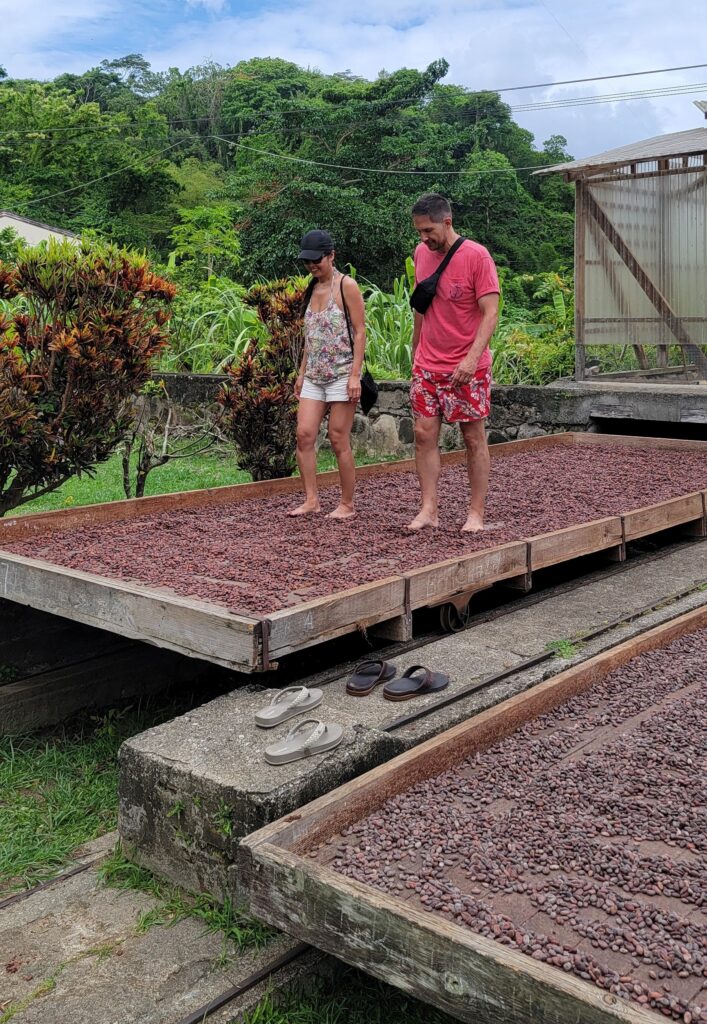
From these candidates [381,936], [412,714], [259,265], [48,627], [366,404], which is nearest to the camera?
[381,936]

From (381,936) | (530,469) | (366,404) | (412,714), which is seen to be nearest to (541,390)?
(530,469)

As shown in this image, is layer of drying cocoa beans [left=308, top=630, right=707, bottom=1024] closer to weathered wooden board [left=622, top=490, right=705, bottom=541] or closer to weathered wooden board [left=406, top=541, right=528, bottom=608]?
weathered wooden board [left=406, top=541, right=528, bottom=608]

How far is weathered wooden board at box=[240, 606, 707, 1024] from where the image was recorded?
2.13 m

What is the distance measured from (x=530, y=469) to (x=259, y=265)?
20.1 metres

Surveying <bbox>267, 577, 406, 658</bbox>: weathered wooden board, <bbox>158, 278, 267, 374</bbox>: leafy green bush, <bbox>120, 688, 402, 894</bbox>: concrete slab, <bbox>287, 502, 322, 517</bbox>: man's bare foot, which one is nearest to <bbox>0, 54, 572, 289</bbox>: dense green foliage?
<bbox>158, 278, 267, 374</bbox>: leafy green bush

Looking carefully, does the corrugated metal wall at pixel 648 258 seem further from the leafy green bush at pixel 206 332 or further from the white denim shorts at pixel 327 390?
the white denim shorts at pixel 327 390

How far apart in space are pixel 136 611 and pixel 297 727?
1007mm

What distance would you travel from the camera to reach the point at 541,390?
32.9ft

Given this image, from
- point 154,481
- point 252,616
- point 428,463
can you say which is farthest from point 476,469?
point 154,481

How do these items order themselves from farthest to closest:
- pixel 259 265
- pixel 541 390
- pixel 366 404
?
pixel 259 265
pixel 541 390
pixel 366 404

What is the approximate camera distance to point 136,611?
159 inches

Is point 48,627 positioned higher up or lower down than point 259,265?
lower down

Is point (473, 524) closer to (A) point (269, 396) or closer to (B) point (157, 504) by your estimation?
(B) point (157, 504)

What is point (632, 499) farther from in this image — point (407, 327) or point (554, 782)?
point (407, 327)
